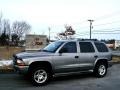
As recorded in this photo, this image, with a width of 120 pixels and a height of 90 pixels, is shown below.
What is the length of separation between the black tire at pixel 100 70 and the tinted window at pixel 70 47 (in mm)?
1529

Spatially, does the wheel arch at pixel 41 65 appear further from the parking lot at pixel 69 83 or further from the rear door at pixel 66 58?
the parking lot at pixel 69 83

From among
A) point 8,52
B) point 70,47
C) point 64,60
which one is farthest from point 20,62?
point 8,52

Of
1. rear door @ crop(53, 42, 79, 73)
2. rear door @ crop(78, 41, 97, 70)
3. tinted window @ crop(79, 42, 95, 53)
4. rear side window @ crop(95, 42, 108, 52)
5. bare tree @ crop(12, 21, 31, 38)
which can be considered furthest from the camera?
bare tree @ crop(12, 21, 31, 38)

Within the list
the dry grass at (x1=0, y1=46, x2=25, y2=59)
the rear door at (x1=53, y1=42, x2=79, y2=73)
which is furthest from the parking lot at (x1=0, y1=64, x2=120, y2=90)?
the dry grass at (x1=0, y1=46, x2=25, y2=59)

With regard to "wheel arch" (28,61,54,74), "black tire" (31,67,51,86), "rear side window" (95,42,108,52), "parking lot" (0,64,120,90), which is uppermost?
"rear side window" (95,42,108,52)

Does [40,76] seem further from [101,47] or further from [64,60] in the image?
[101,47]

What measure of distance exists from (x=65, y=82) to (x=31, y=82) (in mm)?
1470

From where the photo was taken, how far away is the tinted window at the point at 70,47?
388 inches

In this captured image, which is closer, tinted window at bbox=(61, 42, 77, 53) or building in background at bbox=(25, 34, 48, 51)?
tinted window at bbox=(61, 42, 77, 53)

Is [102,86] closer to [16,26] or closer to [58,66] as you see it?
[58,66]

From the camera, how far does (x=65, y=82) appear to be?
9.75m

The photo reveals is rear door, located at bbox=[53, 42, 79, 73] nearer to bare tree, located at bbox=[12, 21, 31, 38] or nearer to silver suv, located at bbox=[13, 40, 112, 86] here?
silver suv, located at bbox=[13, 40, 112, 86]

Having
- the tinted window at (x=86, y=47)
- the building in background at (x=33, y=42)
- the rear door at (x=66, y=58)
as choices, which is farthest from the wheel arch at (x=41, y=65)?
the building in background at (x=33, y=42)

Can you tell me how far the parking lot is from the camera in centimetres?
868
